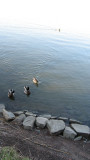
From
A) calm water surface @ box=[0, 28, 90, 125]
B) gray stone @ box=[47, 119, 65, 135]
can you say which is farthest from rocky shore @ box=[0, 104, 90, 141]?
calm water surface @ box=[0, 28, 90, 125]

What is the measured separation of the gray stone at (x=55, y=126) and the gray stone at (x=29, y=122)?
74 cm

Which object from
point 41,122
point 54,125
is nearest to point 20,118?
point 41,122

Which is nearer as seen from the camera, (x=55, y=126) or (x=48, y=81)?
(x=55, y=126)

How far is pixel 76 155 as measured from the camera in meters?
6.80

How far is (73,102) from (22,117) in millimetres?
3758

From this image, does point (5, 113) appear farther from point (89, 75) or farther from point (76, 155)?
point (89, 75)

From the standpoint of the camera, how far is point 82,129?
8.36m

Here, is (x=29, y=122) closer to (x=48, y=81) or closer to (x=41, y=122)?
(x=41, y=122)

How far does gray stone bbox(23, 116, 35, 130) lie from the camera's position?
26.6 feet

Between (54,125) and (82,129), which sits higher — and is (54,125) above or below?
above

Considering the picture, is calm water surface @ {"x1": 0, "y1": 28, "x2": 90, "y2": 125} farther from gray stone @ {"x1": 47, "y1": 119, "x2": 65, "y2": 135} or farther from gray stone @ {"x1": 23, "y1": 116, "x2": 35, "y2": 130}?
gray stone @ {"x1": 23, "y1": 116, "x2": 35, "y2": 130}

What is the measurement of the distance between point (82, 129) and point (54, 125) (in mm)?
1318

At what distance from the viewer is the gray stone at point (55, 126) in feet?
25.9

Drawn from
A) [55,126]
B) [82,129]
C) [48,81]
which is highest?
[48,81]
